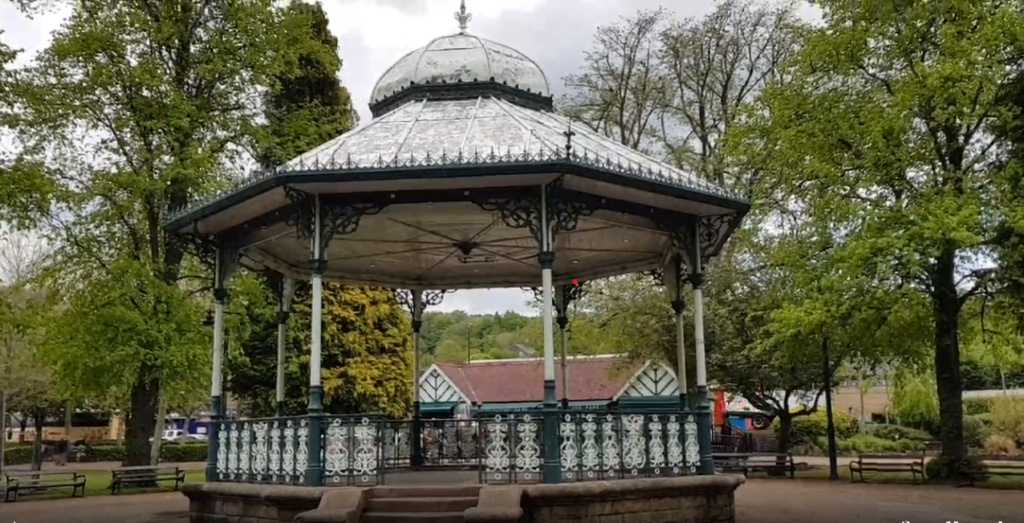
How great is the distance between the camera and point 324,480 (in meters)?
10.3

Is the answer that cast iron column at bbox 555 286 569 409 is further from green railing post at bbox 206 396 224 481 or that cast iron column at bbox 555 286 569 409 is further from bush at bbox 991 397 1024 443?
bush at bbox 991 397 1024 443

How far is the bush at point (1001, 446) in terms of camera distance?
32791 millimetres

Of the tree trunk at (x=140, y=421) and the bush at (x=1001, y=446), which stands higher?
the tree trunk at (x=140, y=421)

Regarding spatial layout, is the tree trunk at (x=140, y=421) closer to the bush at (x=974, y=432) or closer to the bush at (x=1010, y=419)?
the bush at (x=974, y=432)

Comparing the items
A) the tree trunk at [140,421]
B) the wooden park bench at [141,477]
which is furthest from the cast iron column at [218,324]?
the tree trunk at [140,421]

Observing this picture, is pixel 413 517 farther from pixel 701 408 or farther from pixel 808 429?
pixel 808 429

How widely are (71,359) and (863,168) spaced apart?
61.5ft

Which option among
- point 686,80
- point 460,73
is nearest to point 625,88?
point 686,80

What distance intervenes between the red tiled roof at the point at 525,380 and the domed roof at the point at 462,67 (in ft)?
71.3

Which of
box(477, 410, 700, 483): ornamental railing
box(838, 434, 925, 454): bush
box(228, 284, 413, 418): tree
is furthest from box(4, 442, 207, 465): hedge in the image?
box(477, 410, 700, 483): ornamental railing

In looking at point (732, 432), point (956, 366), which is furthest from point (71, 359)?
point (732, 432)

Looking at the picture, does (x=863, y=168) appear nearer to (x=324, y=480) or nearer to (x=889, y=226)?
(x=889, y=226)

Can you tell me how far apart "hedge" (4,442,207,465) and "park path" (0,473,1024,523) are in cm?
2081

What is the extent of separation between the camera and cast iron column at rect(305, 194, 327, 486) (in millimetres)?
10312
